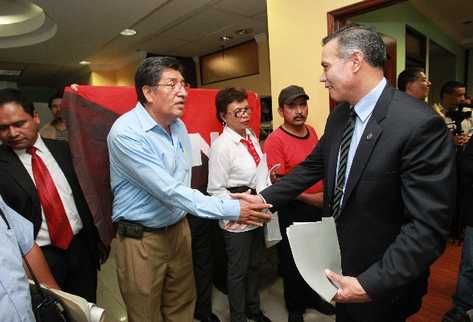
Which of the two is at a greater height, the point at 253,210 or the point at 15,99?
the point at 15,99

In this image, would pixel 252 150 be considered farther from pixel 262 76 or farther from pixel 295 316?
pixel 262 76

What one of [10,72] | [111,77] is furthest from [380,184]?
[10,72]

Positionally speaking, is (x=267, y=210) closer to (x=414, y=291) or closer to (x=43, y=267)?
(x=414, y=291)

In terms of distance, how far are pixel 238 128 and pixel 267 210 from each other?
0.64 m

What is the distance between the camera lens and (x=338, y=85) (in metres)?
1.07

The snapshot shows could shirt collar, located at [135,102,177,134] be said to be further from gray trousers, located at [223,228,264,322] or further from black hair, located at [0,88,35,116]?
gray trousers, located at [223,228,264,322]

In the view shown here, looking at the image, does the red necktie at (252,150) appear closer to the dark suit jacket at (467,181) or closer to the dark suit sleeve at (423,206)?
the dark suit sleeve at (423,206)

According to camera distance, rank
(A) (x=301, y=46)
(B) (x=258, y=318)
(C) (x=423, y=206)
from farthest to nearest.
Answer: (A) (x=301, y=46) < (B) (x=258, y=318) < (C) (x=423, y=206)

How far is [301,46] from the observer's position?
7.42 ft

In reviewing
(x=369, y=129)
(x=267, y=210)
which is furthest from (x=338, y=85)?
(x=267, y=210)

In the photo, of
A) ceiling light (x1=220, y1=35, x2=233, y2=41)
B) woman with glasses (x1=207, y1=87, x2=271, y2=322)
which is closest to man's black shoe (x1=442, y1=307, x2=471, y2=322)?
woman with glasses (x1=207, y1=87, x2=271, y2=322)

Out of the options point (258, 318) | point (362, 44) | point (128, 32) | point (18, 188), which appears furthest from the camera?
point (128, 32)

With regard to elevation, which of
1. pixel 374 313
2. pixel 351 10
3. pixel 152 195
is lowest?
pixel 374 313

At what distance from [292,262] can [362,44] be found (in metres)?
1.49
